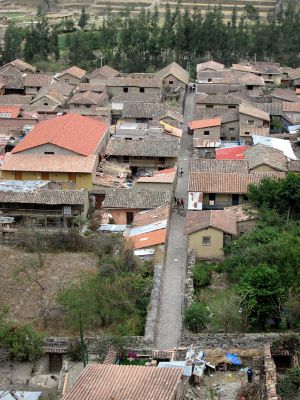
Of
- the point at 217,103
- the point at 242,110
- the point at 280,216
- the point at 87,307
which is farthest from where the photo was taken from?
the point at 217,103

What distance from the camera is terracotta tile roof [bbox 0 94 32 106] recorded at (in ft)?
138

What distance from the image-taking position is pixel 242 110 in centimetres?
3728

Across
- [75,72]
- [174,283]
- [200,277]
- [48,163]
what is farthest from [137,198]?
[75,72]

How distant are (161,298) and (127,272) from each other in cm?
170

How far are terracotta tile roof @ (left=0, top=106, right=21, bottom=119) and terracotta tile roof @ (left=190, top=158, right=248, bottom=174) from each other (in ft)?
44.0

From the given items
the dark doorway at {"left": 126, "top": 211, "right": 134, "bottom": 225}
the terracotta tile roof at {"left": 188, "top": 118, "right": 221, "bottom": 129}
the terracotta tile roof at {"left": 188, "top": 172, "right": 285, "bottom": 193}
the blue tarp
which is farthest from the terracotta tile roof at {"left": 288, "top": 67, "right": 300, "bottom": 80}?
the blue tarp

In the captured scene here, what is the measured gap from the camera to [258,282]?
A: 2023 cm

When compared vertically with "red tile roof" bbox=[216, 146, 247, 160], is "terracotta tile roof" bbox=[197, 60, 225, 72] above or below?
below

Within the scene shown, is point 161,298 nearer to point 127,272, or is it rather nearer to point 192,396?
point 127,272

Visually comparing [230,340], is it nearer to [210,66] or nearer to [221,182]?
[221,182]

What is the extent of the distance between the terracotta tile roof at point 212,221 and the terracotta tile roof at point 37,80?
918 inches

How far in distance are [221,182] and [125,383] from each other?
13.9m

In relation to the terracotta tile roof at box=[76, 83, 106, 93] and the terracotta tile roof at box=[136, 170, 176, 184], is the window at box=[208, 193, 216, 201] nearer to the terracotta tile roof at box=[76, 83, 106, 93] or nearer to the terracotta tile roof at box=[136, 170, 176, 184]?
the terracotta tile roof at box=[136, 170, 176, 184]

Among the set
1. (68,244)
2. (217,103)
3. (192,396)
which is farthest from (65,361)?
(217,103)
